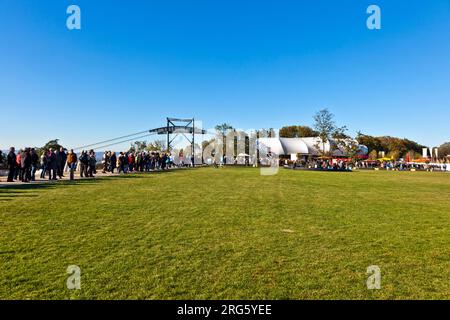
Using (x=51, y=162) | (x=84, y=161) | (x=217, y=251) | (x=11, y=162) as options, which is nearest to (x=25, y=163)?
(x=11, y=162)

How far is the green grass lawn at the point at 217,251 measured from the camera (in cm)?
485

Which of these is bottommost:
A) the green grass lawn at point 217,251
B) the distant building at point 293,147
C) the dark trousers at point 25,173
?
the green grass lawn at point 217,251

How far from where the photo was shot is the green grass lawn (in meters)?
4.85

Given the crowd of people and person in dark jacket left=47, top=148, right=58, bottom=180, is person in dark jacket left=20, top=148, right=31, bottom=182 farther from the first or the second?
person in dark jacket left=47, top=148, right=58, bottom=180

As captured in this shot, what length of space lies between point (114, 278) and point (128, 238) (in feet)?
8.16

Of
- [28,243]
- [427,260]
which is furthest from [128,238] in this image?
[427,260]

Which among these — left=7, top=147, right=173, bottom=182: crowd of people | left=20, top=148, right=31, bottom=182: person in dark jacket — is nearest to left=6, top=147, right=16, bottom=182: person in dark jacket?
left=7, top=147, right=173, bottom=182: crowd of people

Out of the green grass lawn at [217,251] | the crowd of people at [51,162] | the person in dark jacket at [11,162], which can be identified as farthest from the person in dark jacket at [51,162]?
the green grass lawn at [217,251]

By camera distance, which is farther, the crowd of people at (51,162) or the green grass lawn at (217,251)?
the crowd of people at (51,162)

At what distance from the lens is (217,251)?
6773mm

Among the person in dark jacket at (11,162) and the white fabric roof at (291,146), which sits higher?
the white fabric roof at (291,146)

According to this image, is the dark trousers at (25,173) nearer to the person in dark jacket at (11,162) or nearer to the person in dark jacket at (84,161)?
the person in dark jacket at (11,162)

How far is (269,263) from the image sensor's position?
6.06 meters
